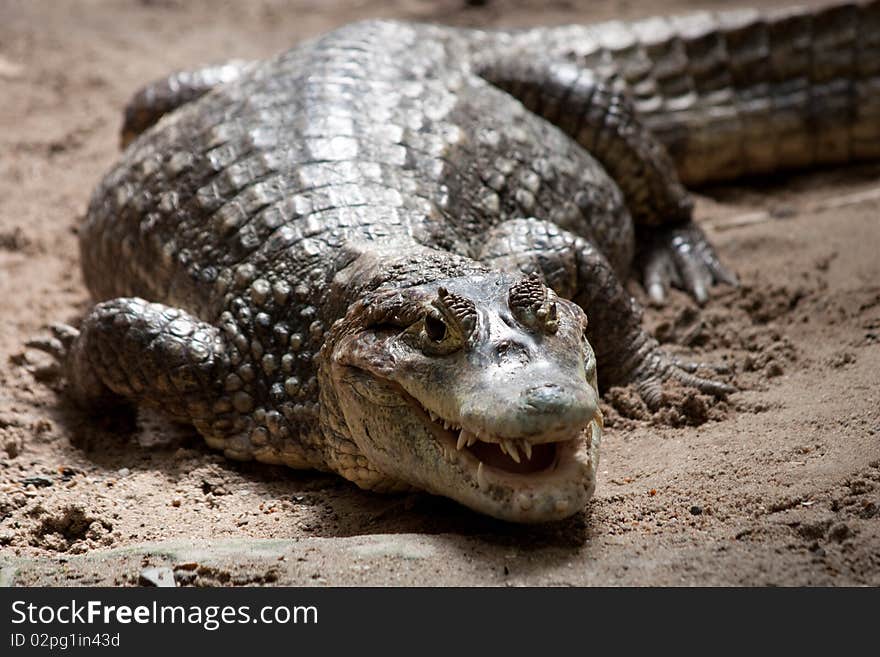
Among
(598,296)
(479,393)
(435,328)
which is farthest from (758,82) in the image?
(479,393)

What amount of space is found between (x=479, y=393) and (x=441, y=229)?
1447 millimetres

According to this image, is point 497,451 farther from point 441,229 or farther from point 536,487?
point 441,229

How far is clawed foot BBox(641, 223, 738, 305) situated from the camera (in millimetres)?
5281

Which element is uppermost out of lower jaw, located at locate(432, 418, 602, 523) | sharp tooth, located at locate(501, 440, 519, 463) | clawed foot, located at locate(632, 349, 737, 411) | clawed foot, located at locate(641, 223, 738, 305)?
sharp tooth, located at locate(501, 440, 519, 463)

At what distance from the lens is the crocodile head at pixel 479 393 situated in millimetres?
2883

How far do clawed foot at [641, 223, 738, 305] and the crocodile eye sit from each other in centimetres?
230

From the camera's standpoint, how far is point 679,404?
13.3ft

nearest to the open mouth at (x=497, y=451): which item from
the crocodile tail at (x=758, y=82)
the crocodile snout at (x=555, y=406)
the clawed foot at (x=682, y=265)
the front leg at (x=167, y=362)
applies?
the crocodile snout at (x=555, y=406)

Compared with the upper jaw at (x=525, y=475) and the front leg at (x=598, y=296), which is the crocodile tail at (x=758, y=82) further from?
the upper jaw at (x=525, y=475)

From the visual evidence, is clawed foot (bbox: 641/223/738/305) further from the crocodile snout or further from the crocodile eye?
the crocodile snout

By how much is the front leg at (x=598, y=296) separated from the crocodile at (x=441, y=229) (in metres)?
0.01

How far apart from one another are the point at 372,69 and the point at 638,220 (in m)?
1.75

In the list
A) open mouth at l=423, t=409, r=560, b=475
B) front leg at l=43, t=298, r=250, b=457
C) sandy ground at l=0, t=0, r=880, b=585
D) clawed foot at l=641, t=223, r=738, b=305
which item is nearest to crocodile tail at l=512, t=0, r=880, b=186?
sandy ground at l=0, t=0, r=880, b=585
